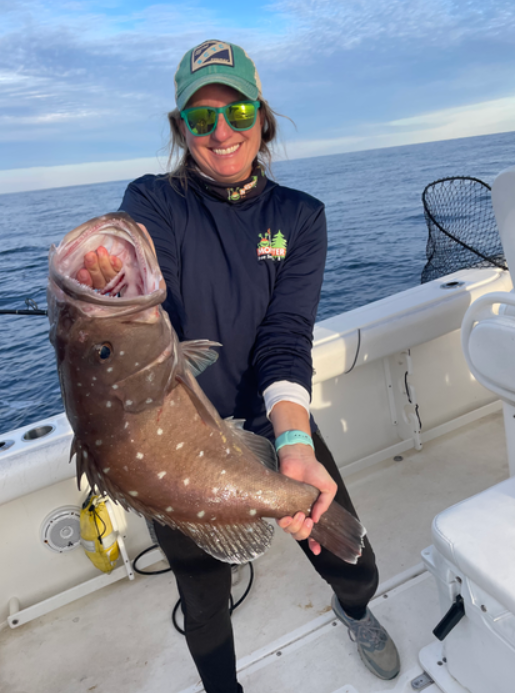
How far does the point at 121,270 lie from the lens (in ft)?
4.70

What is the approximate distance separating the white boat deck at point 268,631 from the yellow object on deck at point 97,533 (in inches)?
11.9

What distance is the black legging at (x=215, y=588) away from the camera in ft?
7.06

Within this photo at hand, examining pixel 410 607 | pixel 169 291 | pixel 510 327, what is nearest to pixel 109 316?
pixel 169 291

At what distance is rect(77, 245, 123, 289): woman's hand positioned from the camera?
137 centimetres

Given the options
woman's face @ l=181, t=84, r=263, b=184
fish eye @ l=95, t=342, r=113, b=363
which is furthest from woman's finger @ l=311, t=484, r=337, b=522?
woman's face @ l=181, t=84, r=263, b=184

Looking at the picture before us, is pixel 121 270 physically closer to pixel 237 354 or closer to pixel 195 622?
pixel 237 354

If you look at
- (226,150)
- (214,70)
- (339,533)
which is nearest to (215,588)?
(339,533)

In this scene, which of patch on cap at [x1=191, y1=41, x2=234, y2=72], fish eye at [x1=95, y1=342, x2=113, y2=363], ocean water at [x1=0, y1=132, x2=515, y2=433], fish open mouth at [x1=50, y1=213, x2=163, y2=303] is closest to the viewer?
fish open mouth at [x1=50, y1=213, x2=163, y2=303]

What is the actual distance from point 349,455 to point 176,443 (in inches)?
116

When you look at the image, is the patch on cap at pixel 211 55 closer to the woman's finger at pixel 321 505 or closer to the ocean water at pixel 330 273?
the ocean water at pixel 330 273

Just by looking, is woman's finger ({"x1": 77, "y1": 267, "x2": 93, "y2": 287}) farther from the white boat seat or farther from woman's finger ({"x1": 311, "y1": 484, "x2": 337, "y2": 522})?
the white boat seat

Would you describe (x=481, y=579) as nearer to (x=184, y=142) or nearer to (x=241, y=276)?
(x=241, y=276)

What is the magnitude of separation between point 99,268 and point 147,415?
1.54ft

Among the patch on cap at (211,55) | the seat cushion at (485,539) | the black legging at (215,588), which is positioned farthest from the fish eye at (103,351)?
the seat cushion at (485,539)
